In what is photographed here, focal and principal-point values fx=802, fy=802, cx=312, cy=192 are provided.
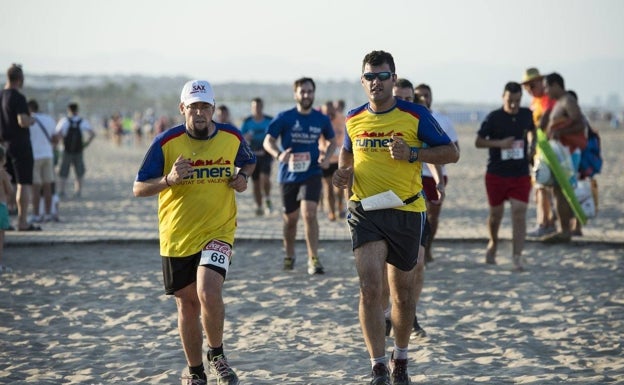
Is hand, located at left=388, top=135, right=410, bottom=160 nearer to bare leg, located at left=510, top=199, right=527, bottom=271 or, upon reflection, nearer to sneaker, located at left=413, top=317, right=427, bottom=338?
sneaker, located at left=413, top=317, right=427, bottom=338

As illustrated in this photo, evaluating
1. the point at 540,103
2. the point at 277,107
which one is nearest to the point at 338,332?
the point at 540,103

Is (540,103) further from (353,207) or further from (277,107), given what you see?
(277,107)

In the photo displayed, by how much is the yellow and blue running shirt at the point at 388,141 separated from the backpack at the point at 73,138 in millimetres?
12016

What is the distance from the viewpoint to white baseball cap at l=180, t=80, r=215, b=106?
5.00 metres

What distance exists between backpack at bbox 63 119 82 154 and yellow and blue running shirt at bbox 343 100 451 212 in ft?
39.4

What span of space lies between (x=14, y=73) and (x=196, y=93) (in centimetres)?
666

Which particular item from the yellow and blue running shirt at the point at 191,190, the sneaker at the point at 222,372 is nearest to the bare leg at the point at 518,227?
the yellow and blue running shirt at the point at 191,190

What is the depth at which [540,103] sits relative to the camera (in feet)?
37.5

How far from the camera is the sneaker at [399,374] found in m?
5.29

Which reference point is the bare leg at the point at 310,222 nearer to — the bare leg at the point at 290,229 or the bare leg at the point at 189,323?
the bare leg at the point at 290,229

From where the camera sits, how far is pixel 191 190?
5.07m

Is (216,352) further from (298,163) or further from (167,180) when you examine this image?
(298,163)

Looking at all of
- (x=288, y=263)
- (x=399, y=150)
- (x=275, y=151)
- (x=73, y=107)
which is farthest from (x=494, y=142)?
(x=73, y=107)

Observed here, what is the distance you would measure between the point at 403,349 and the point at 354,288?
3102 millimetres
